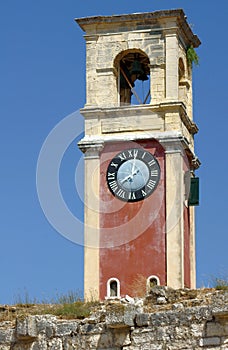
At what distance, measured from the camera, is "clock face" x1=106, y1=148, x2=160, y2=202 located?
3594 centimetres

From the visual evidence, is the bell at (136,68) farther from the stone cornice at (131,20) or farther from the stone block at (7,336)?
the stone block at (7,336)

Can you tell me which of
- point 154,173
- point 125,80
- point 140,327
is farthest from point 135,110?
point 140,327

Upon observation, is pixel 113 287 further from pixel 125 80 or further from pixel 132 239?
pixel 125 80

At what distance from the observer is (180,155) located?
36.5 meters

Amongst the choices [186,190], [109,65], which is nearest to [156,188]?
[186,190]

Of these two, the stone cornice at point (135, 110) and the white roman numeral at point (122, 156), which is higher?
the stone cornice at point (135, 110)

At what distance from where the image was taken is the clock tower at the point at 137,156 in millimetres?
35312

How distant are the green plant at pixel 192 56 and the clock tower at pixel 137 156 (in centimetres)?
7

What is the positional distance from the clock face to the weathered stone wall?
14.6 metres

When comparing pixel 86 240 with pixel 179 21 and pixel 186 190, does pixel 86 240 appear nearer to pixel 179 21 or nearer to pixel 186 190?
pixel 186 190

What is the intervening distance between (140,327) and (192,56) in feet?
64.1

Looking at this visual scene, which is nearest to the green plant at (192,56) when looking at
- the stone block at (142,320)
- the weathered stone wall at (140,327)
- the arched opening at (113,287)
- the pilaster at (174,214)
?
the pilaster at (174,214)

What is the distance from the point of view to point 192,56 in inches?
1532

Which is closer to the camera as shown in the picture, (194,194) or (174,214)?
(174,214)
